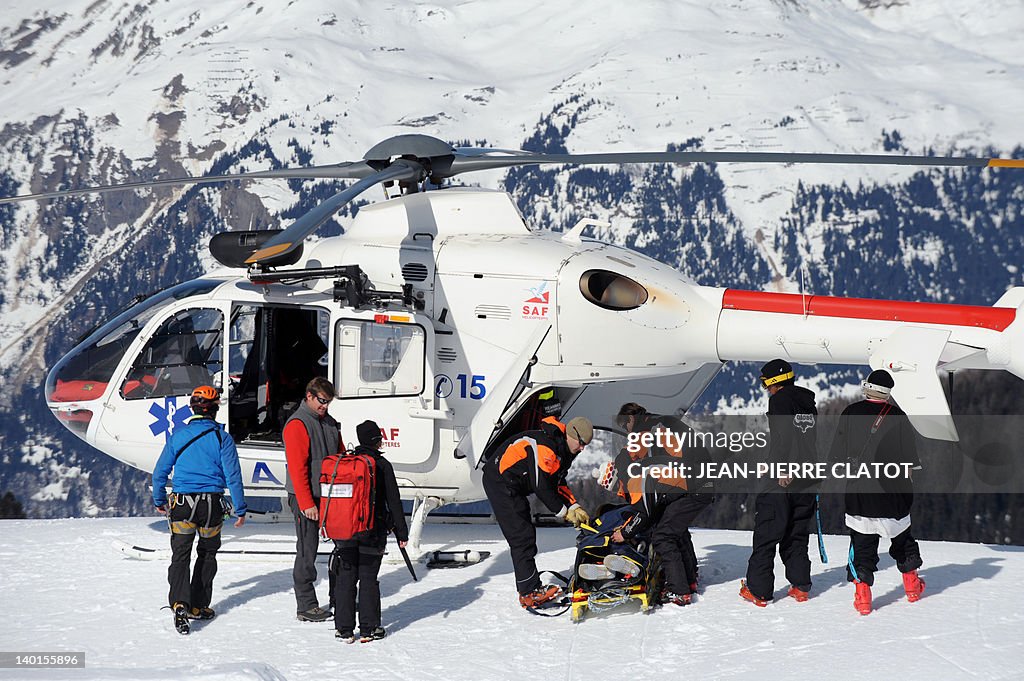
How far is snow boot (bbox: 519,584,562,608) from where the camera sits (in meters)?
A: 9.16

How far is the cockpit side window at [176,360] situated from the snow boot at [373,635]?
159 inches

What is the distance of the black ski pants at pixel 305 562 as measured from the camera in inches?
348

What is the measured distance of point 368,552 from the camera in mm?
8258

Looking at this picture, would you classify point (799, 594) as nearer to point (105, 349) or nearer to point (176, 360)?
point (176, 360)

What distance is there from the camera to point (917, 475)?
28.1 feet

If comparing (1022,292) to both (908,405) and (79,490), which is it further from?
(79,490)

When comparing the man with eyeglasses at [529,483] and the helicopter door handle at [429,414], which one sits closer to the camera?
the man with eyeglasses at [529,483]

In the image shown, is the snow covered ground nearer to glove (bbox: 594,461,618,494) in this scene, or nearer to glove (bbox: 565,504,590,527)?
glove (bbox: 565,504,590,527)

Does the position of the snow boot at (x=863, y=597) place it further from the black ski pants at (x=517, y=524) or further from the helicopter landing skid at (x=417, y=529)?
the helicopter landing skid at (x=417, y=529)

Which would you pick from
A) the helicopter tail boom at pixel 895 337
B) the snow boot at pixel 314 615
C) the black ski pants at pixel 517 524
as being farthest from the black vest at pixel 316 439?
the helicopter tail boom at pixel 895 337

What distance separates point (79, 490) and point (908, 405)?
16016 cm

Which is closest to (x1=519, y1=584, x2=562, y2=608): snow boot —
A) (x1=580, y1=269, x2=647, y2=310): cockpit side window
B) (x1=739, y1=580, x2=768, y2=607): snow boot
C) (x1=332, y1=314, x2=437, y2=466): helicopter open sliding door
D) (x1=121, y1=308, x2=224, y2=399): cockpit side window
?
(x1=739, y1=580, x2=768, y2=607): snow boot

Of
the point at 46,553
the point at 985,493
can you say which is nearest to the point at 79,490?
the point at 985,493

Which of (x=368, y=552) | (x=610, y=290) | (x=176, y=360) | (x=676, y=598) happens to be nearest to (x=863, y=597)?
(x=676, y=598)
